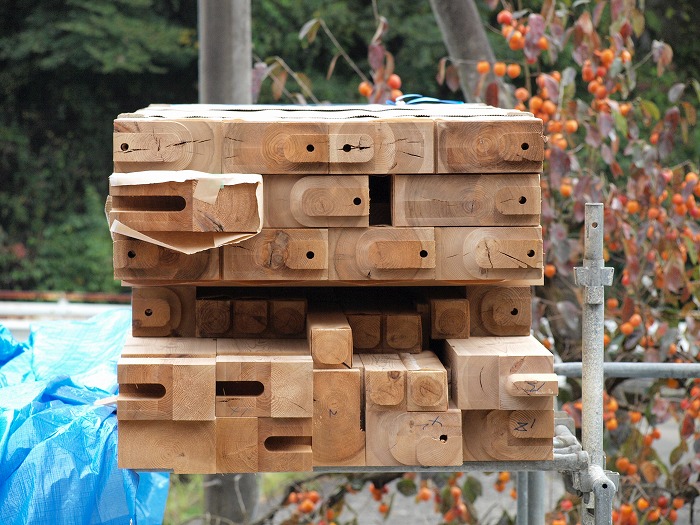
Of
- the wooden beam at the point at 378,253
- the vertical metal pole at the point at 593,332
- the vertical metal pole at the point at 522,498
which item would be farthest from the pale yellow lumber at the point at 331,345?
the vertical metal pole at the point at 522,498

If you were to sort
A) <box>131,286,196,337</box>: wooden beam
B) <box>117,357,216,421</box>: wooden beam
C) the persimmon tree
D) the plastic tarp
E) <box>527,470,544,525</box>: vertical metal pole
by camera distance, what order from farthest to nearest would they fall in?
the persimmon tree
<box>527,470,544,525</box>: vertical metal pole
the plastic tarp
<box>131,286,196,337</box>: wooden beam
<box>117,357,216,421</box>: wooden beam

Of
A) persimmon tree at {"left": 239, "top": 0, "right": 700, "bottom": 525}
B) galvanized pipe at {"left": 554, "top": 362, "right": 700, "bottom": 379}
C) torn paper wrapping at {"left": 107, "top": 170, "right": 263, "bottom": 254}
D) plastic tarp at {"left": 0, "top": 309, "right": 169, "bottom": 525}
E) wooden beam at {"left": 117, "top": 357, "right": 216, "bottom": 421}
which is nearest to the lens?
torn paper wrapping at {"left": 107, "top": 170, "right": 263, "bottom": 254}

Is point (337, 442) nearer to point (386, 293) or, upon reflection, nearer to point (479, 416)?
point (479, 416)

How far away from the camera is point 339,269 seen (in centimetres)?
206

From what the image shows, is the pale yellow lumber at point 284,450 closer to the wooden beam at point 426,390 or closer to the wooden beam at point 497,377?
the wooden beam at point 426,390

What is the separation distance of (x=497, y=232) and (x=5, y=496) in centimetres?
139

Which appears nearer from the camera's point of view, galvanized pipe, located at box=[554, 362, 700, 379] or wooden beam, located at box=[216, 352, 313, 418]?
wooden beam, located at box=[216, 352, 313, 418]

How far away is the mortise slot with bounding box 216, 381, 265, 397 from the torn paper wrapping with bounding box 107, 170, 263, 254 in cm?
35

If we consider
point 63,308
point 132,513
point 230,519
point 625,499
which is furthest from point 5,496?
point 63,308

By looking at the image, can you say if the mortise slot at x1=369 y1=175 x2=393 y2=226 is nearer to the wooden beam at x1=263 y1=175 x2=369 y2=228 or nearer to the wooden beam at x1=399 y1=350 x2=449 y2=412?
the wooden beam at x1=263 y1=175 x2=369 y2=228

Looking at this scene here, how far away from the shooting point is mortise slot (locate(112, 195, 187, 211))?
1960 millimetres

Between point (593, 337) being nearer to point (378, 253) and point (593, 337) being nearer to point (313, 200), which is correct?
point (378, 253)

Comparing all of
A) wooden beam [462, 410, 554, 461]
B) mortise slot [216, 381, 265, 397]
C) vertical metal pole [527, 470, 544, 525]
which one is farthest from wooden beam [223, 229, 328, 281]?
vertical metal pole [527, 470, 544, 525]

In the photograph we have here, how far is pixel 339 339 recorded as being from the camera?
82.1 inches
